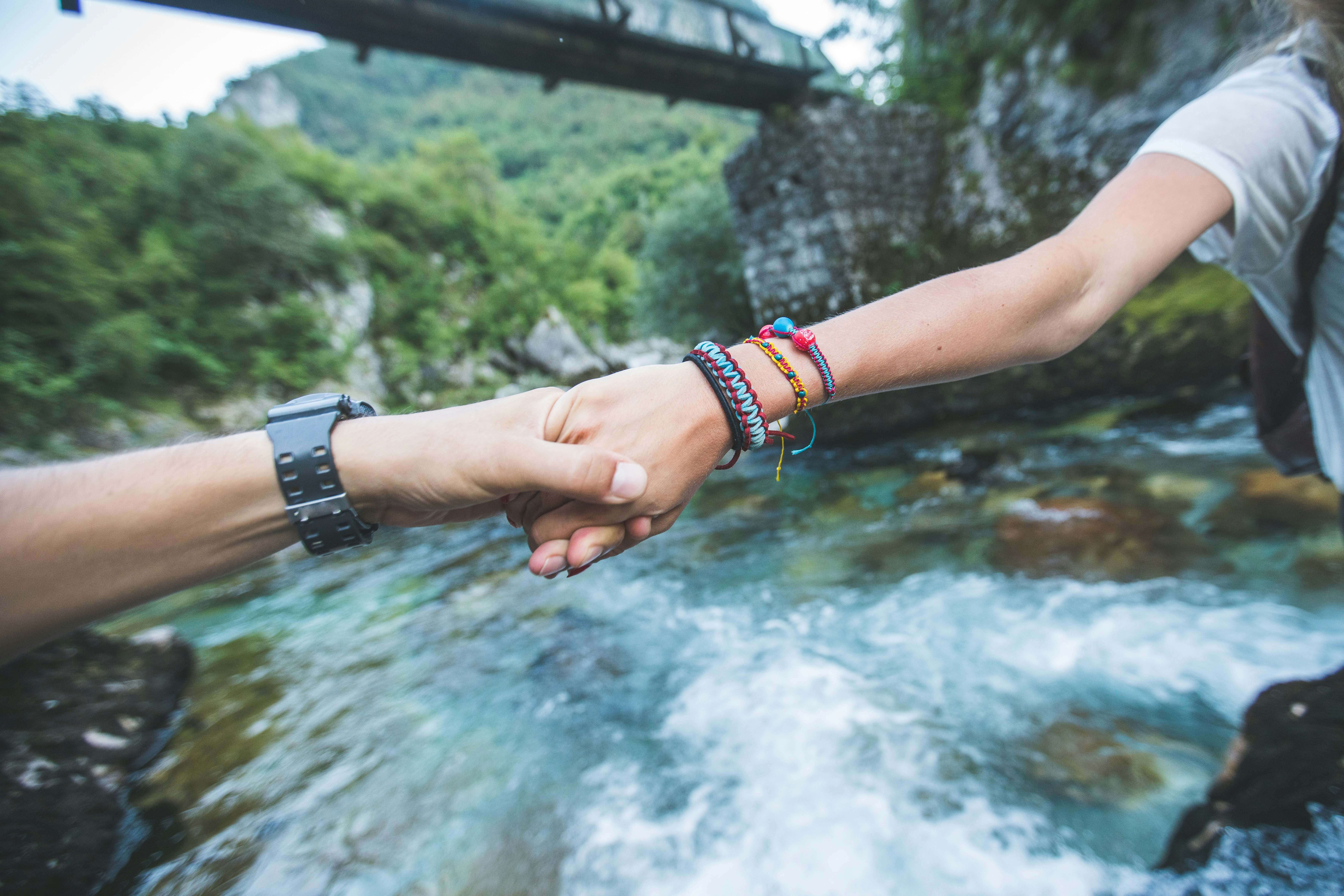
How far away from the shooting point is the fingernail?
132 cm

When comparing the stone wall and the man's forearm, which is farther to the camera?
the stone wall

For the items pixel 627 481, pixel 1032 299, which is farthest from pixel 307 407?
pixel 1032 299

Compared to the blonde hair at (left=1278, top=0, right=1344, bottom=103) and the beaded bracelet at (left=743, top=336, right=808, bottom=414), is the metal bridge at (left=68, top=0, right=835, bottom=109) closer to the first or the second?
the beaded bracelet at (left=743, top=336, right=808, bottom=414)

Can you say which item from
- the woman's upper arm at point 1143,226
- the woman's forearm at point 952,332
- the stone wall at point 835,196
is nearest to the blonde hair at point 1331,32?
the woman's upper arm at point 1143,226

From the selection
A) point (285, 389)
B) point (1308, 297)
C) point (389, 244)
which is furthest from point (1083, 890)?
point (389, 244)

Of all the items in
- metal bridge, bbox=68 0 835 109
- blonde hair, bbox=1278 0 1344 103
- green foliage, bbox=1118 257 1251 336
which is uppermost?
metal bridge, bbox=68 0 835 109

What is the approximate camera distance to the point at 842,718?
280 centimetres

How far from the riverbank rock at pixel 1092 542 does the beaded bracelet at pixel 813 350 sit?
10.9ft

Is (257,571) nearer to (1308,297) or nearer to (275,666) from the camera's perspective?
(275,666)

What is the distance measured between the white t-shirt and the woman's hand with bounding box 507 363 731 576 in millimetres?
1183

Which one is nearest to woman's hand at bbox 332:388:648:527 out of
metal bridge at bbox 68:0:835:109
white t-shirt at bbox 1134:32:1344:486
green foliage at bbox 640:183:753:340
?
white t-shirt at bbox 1134:32:1344:486

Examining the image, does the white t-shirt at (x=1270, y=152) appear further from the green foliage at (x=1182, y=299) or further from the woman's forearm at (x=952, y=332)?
the green foliage at (x=1182, y=299)

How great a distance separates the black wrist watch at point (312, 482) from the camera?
116 centimetres

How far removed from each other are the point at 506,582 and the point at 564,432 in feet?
13.7
